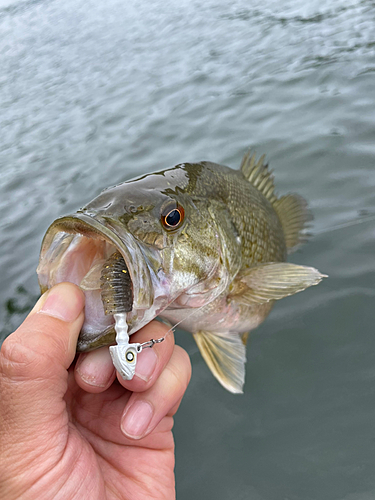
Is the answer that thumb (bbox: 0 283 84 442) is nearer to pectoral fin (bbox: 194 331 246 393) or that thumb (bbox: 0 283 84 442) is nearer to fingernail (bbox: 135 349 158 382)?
fingernail (bbox: 135 349 158 382)

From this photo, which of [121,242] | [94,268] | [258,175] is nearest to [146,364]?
[94,268]

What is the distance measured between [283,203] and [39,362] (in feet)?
6.94

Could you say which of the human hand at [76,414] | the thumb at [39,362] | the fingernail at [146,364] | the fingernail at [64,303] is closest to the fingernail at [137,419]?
the human hand at [76,414]

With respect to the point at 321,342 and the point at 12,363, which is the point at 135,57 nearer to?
the point at 321,342

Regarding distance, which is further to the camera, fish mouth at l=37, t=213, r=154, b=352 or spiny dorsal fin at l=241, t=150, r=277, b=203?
spiny dorsal fin at l=241, t=150, r=277, b=203

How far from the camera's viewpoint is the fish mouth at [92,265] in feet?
4.30

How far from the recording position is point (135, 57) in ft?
31.3

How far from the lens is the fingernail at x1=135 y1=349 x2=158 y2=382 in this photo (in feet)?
5.14

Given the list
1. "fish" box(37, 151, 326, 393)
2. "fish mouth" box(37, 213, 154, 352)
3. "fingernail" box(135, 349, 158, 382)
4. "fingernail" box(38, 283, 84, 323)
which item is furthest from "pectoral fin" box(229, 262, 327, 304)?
"fingernail" box(38, 283, 84, 323)

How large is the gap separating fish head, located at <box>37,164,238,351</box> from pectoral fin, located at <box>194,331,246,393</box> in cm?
51

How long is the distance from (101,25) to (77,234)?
45.7 ft

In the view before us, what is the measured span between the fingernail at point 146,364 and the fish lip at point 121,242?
0.93 feet

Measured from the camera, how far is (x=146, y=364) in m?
1.59

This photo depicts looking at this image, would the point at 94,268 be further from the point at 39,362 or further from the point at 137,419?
the point at 137,419
